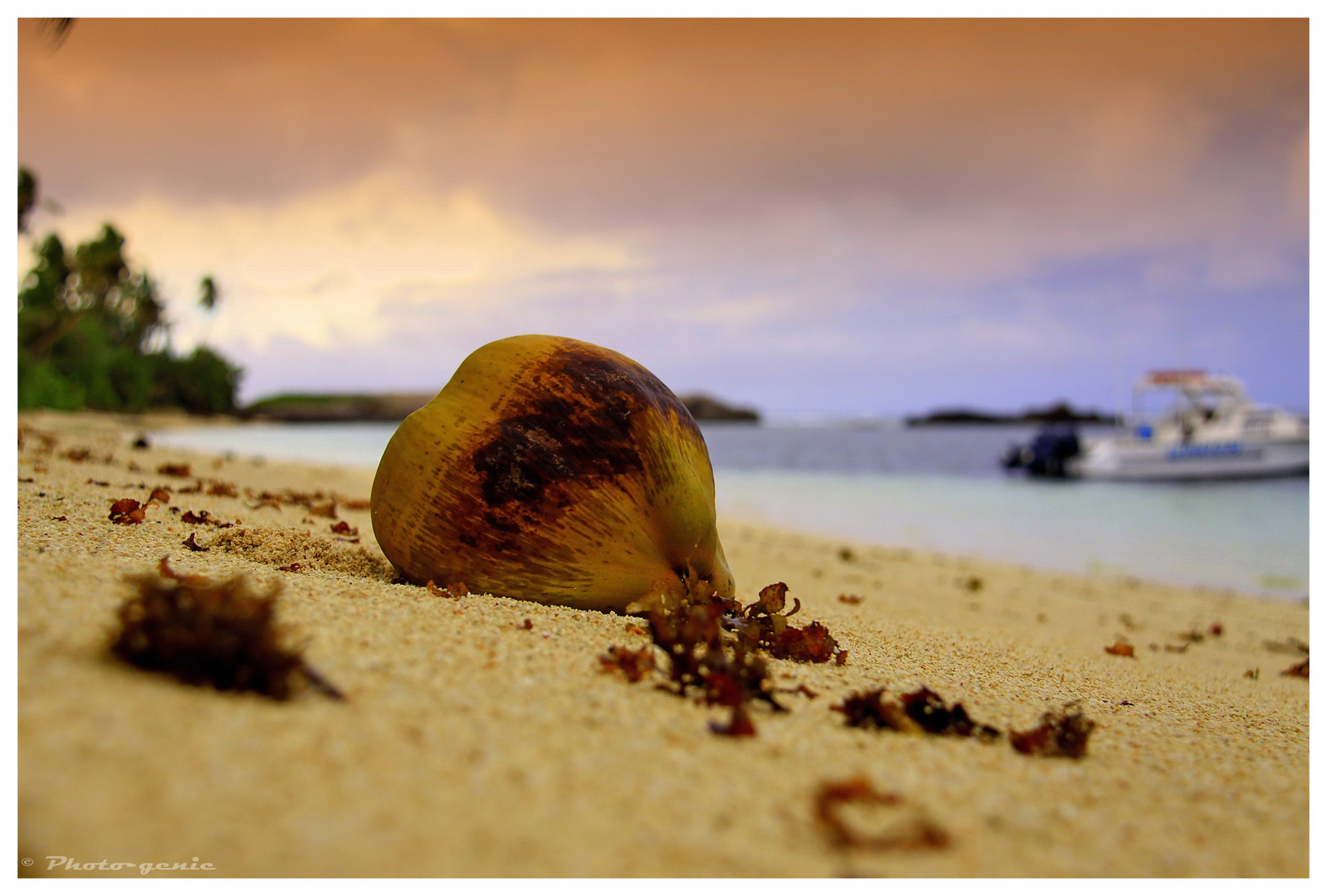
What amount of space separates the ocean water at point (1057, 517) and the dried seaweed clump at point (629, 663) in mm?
10612

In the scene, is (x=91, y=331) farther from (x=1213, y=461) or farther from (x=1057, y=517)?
(x=1213, y=461)

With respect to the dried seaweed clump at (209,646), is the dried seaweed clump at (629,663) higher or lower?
lower

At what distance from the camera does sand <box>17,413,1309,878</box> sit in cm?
137

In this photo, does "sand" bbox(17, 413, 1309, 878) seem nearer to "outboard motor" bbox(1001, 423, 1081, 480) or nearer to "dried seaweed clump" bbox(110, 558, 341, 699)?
"dried seaweed clump" bbox(110, 558, 341, 699)

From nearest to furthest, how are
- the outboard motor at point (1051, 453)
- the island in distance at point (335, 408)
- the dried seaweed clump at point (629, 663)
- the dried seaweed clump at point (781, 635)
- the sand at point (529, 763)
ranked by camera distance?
the sand at point (529, 763)
the dried seaweed clump at point (629, 663)
the dried seaweed clump at point (781, 635)
the outboard motor at point (1051, 453)
the island in distance at point (335, 408)

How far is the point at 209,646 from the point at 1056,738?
205cm

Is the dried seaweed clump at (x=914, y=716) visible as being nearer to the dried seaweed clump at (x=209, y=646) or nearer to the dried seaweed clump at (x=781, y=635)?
the dried seaweed clump at (x=781, y=635)

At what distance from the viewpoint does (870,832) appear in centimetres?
154

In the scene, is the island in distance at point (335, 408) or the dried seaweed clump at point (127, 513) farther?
the island in distance at point (335, 408)

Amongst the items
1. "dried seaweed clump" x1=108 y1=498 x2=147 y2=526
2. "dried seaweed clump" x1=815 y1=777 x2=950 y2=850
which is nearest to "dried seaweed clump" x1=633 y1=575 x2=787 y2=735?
"dried seaweed clump" x1=815 y1=777 x2=950 y2=850

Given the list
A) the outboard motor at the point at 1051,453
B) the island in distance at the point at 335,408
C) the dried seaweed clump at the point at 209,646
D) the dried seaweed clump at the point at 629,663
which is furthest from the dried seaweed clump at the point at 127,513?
the island in distance at the point at 335,408

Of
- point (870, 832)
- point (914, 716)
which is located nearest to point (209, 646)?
point (870, 832)

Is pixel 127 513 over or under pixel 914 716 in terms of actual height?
over

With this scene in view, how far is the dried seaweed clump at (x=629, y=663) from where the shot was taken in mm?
2236
